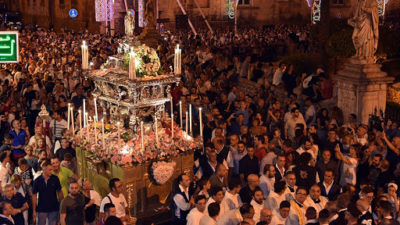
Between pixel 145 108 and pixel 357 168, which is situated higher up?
pixel 145 108

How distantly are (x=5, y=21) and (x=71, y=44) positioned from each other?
97.9 ft

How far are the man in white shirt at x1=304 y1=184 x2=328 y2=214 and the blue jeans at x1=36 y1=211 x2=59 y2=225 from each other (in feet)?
12.7

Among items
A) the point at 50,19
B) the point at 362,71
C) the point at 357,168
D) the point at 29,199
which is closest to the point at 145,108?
the point at 29,199

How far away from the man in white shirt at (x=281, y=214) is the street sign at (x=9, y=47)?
5040 mm

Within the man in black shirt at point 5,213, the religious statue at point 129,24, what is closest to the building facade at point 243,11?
the religious statue at point 129,24

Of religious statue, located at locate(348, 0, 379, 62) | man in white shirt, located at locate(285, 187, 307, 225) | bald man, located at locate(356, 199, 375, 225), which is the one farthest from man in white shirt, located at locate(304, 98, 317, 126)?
bald man, located at locate(356, 199, 375, 225)

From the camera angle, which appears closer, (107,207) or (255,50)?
(107,207)

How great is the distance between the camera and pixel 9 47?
9.63m

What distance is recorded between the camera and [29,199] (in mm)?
9062

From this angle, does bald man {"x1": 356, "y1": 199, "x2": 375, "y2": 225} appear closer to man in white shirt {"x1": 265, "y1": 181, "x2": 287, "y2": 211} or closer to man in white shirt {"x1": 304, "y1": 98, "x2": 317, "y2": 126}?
man in white shirt {"x1": 265, "y1": 181, "x2": 287, "y2": 211}

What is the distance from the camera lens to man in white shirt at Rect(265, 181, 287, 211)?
817 centimetres

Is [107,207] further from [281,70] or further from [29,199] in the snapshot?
[281,70]

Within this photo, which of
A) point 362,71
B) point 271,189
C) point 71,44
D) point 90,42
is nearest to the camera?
point 271,189

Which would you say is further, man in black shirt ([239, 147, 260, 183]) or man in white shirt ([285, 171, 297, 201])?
man in black shirt ([239, 147, 260, 183])
